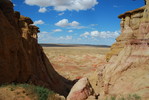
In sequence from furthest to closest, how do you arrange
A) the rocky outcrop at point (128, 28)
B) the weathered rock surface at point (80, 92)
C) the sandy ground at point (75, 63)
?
1. the sandy ground at point (75, 63)
2. the rocky outcrop at point (128, 28)
3. the weathered rock surface at point (80, 92)

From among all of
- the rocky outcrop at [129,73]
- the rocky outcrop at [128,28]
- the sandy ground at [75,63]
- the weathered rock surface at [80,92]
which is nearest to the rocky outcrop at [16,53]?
the weathered rock surface at [80,92]

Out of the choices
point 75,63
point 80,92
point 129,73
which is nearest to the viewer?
point 129,73

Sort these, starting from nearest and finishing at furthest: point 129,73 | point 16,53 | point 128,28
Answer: point 129,73 < point 16,53 < point 128,28

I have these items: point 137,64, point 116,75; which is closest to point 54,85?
point 116,75

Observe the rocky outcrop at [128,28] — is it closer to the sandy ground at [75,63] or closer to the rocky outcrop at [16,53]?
the rocky outcrop at [16,53]

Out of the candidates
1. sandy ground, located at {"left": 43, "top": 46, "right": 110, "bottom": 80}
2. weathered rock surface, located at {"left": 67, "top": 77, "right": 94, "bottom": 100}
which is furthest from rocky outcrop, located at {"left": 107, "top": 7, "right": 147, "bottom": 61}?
sandy ground, located at {"left": 43, "top": 46, "right": 110, "bottom": 80}

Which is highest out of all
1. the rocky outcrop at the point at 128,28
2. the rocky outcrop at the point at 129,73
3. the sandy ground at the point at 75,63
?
the rocky outcrop at the point at 128,28

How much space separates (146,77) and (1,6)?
43.1 feet

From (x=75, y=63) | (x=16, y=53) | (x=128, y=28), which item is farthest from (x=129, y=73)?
(x=75, y=63)

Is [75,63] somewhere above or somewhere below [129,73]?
below

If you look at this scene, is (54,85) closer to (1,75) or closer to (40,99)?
(1,75)

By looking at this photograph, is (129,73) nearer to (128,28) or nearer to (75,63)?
(128,28)

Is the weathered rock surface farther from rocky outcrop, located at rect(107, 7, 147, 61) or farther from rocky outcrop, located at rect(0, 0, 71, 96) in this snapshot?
rocky outcrop, located at rect(107, 7, 147, 61)

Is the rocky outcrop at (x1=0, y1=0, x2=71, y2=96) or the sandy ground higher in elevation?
the rocky outcrop at (x1=0, y1=0, x2=71, y2=96)
